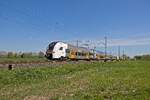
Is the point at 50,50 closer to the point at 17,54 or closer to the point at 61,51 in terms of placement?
the point at 61,51

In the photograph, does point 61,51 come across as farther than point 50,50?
Yes

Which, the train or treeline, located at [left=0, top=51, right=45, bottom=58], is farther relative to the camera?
treeline, located at [left=0, top=51, right=45, bottom=58]

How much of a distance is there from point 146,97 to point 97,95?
189 cm

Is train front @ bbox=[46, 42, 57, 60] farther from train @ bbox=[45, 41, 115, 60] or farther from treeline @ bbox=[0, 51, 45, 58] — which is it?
treeline @ bbox=[0, 51, 45, 58]

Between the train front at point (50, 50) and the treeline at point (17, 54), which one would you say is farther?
the treeline at point (17, 54)

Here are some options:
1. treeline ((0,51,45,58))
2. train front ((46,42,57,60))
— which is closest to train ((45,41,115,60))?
train front ((46,42,57,60))

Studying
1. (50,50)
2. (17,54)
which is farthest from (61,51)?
(17,54)

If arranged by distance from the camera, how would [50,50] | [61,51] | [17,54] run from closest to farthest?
[50,50] → [61,51] → [17,54]

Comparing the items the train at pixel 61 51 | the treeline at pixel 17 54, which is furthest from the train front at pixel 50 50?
the treeline at pixel 17 54

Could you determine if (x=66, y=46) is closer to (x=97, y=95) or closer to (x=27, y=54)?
(x=27, y=54)

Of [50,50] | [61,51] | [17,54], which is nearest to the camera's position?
[50,50]

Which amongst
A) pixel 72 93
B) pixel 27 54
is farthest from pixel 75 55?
pixel 72 93

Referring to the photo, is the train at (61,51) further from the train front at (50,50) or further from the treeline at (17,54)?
the treeline at (17,54)

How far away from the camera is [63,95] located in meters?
13.4
